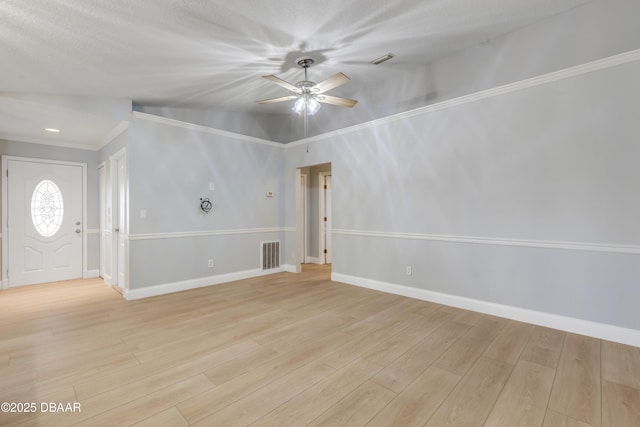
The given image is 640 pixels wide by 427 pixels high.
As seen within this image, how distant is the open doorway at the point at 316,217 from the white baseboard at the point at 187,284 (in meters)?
1.64

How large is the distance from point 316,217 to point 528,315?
4.65 meters

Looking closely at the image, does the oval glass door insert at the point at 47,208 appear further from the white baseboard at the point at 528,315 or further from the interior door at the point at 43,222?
the white baseboard at the point at 528,315

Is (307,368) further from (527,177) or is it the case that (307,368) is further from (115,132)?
(115,132)

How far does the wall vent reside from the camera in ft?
17.9

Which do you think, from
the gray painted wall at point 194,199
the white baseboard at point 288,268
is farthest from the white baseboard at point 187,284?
the white baseboard at point 288,268

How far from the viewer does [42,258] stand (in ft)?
15.8

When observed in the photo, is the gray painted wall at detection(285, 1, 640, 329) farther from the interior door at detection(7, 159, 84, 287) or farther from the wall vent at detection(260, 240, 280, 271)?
the interior door at detection(7, 159, 84, 287)

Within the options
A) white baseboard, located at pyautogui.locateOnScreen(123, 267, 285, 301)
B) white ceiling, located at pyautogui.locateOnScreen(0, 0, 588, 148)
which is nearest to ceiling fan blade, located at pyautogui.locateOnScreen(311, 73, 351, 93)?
white ceiling, located at pyautogui.locateOnScreen(0, 0, 588, 148)

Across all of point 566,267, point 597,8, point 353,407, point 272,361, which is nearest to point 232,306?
point 272,361

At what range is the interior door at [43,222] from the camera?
4.57 meters

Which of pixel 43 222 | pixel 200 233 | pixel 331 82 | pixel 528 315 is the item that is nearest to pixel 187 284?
pixel 200 233

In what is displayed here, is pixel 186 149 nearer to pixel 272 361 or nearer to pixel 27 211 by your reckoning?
pixel 27 211

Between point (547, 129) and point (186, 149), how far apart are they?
4.82 metres

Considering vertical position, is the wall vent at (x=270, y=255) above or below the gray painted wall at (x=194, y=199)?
below
